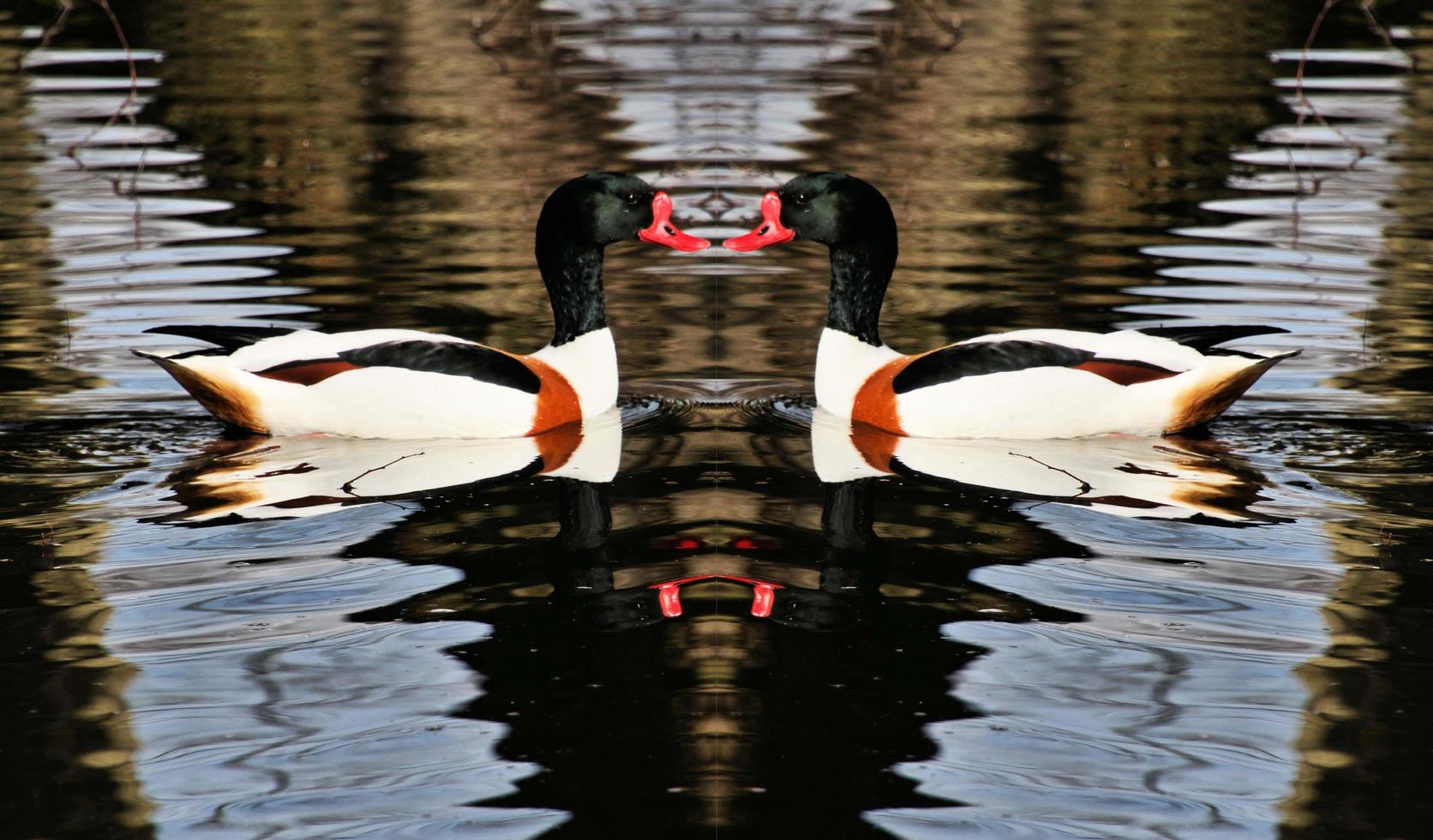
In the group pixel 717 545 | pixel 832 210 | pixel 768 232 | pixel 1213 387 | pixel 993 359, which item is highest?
pixel 832 210

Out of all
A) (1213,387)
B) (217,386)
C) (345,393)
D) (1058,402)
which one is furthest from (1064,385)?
(217,386)

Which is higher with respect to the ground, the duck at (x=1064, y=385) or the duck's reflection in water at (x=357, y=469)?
the duck at (x=1064, y=385)

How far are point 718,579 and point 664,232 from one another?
3.73m

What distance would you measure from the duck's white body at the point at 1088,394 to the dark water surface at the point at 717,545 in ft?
0.53

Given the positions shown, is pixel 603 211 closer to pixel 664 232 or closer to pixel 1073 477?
pixel 664 232

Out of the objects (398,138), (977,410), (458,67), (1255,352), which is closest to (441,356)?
(977,410)

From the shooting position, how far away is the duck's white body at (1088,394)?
333 inches

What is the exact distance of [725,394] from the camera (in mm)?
9703

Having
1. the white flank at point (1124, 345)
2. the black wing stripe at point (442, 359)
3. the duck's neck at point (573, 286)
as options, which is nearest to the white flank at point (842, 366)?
the white flank at point (1124, 345)

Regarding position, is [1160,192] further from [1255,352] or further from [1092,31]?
[1092,31]

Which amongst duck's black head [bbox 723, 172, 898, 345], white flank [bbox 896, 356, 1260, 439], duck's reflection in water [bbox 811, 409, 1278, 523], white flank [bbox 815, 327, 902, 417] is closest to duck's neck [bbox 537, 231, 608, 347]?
duck's black head [bbox 723, 172, 898, 345]

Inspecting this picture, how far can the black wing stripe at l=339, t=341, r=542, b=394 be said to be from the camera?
8453 millimetres

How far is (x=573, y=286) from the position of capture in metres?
9.55

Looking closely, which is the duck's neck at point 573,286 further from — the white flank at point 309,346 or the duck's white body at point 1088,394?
the duck's white body at point 1088,394
